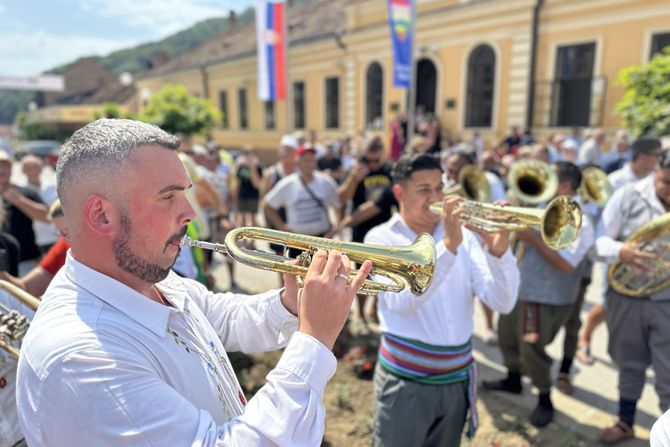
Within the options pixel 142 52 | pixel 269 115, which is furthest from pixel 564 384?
pixel 142 52

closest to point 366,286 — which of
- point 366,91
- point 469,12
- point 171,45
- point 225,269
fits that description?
point 225,269

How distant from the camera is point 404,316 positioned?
257 cm

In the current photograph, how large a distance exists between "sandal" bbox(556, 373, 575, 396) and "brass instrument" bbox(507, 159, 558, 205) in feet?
5.23

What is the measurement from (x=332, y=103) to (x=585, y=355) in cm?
1817

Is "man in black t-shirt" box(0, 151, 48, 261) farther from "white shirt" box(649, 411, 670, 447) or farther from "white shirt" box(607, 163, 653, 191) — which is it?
"white shirt" box(607, 163, 653, 191)

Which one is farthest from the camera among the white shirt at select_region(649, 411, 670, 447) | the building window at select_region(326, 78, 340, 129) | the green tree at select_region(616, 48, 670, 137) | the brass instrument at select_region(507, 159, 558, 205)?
the building window at select_region(326, 78, 340, 129)

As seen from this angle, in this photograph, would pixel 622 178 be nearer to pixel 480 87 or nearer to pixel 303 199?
→ pixel 303 199

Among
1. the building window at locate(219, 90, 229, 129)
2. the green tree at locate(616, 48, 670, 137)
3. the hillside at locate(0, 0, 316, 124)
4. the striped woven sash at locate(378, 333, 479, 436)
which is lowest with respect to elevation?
the striped woven sash at locate(378, 333, 479, 436)

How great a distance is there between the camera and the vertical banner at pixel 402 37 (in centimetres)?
1021

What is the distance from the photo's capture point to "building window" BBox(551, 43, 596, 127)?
13.1 metres

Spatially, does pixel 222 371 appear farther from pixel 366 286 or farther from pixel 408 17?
pixel 408 17

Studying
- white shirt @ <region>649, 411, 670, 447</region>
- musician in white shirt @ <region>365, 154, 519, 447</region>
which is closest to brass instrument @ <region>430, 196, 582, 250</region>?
musician in white shirt @ <region>365, 154, 519, 447</region>

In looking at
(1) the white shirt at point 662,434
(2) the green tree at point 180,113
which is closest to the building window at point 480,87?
(2) the green tree at point 180,113

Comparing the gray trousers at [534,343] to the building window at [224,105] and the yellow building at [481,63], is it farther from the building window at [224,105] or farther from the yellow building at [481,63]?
the building window at [224,105]
